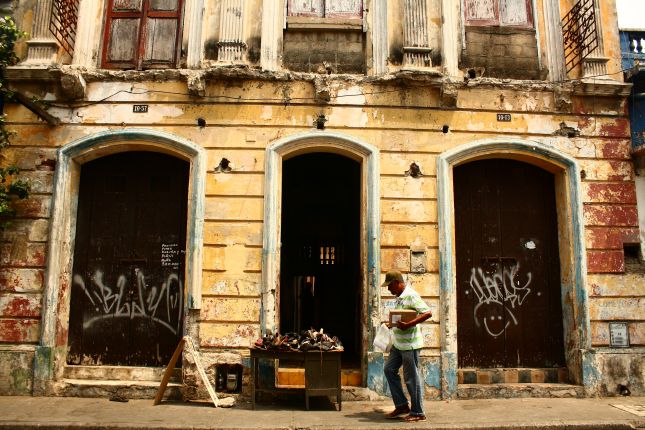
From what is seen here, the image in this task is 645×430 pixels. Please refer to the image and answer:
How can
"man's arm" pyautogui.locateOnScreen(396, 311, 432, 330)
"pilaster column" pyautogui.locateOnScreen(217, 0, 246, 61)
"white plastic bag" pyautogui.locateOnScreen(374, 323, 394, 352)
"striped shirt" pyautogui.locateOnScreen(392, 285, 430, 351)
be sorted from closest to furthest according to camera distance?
"man's arm" pyautogui.locateOnScreen(396, 311, 432, 330)
"striped shirt" pyautogui.locateOnScreen(392, 285, 430, 351)
"white plastic bag" pyautogui.locateOnScreen(374, 323, 394, 352)
"pilaster column" pyautogui.locateOnScreen(217, 0, 246, 61)

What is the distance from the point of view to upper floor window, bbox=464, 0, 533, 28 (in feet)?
29.0

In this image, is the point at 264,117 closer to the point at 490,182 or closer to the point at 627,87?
the point at 490,182

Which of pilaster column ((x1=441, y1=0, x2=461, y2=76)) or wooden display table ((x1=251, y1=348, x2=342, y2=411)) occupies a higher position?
pilaster column ((x1=441, y1=0, x2=461, y2=76))

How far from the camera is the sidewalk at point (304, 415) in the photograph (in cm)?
590

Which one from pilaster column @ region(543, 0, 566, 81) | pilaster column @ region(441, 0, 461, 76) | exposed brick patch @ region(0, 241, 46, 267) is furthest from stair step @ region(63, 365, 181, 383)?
pilaster column @ region(543, 0, 566, 81)

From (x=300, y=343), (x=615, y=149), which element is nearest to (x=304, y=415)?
(x=300, y=343)

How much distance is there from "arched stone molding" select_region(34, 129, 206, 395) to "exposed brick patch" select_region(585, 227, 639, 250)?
236 inches

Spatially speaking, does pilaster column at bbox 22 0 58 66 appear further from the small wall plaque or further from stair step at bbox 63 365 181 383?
the small wall plaque

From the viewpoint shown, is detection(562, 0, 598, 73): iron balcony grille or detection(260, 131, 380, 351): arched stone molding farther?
detection(562, 0, 598, 73): iron balcony grille

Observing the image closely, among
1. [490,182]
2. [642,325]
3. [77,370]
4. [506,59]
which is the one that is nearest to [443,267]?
[490,182]

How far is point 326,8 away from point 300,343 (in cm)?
554

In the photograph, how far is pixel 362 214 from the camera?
800 cm

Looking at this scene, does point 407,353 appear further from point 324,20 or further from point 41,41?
point 41,41

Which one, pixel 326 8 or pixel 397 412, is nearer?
pixel 397 412
